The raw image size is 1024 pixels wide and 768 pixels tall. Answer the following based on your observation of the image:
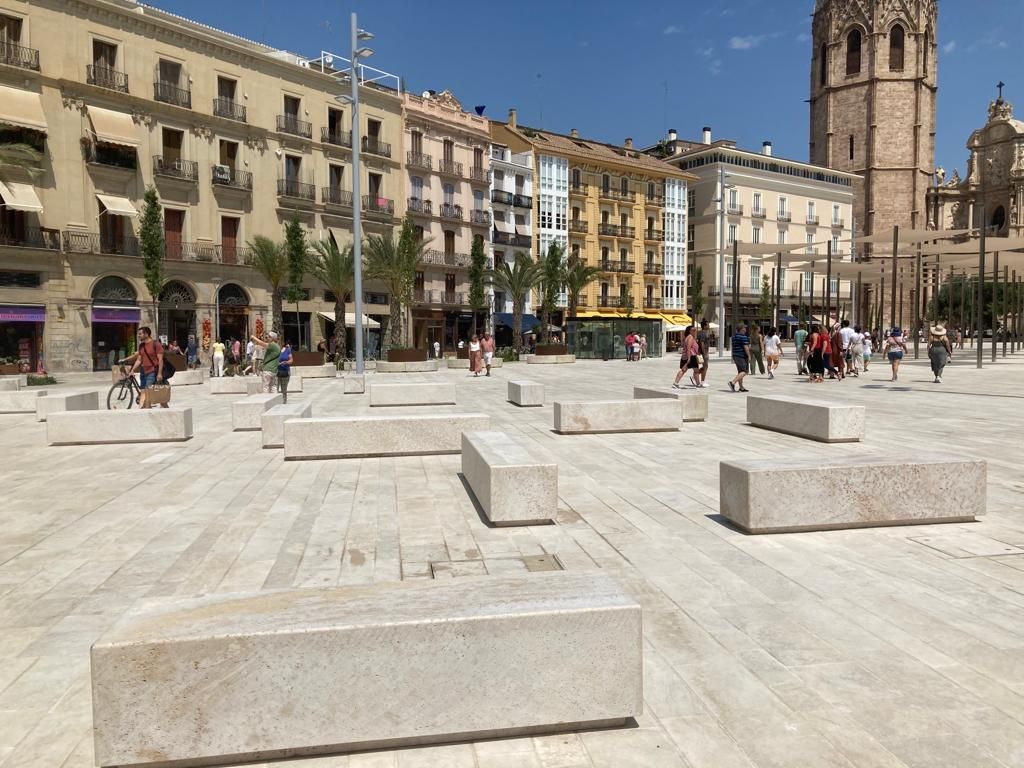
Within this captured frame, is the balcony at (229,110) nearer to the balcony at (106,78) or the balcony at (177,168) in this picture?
the balcony at (177,168)

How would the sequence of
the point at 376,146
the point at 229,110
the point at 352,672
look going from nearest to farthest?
the point at 352,672, the point at 229,110, the point at 376,146

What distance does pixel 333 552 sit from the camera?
16.8 feet

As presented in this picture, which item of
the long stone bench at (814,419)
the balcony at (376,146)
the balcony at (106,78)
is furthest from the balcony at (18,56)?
the long stone bench at (814,419)

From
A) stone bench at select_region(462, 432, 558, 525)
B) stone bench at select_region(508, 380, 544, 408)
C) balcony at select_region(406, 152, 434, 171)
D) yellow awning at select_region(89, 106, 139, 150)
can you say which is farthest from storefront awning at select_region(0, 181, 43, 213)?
stone bench at select_region(462, 432, 558, 525)

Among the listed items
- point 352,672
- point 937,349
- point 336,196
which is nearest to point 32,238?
point 336,196

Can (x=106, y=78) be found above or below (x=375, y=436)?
above

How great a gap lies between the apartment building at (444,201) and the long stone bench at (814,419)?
3868cm

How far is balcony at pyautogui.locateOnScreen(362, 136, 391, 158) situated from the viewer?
4591 centimetres

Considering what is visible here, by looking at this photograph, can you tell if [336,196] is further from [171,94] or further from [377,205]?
[171,94]

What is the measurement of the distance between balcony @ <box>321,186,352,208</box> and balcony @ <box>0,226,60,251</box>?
1470cm

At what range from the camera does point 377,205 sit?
46.5 meters

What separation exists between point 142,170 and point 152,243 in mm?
5353

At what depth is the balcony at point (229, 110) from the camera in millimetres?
38188

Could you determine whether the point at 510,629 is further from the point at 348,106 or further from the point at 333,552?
the point at 348,106
